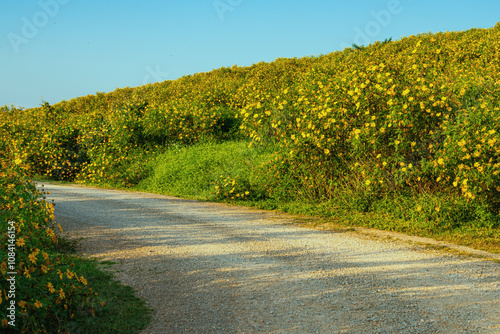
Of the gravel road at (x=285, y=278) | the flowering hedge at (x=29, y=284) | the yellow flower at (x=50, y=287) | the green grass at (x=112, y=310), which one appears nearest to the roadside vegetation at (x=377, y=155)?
the flowering hedge at (x=29, y=284)

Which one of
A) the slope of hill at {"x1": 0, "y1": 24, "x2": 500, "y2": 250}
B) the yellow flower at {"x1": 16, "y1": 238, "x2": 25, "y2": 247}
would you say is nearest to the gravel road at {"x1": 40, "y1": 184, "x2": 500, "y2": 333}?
the yellow flower at {"x1": 16, "y1": 238, "x2": 25, "y2": 247}

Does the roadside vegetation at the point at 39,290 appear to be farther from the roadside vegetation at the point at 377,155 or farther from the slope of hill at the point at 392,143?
the slope of hill at the point at 392,143

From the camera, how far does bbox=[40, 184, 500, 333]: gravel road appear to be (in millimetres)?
4402

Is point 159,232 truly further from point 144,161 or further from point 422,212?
point 144,161

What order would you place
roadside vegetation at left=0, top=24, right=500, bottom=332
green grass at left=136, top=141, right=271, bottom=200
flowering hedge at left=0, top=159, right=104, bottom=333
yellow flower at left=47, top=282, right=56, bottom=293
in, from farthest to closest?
green grass at left=136, top=141, right=271, bottom=200, roadside vegetation at left=0, top=24, right=500, bottom=332, yellow flower at left=47, top=282, right=56, bottom=293, flowering hedge at left=0, top=159, right=104, bottom=333

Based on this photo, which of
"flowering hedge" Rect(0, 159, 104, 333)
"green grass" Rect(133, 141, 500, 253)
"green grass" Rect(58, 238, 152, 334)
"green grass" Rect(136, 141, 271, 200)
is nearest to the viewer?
"flowering hedge" Rect(0, 159, 104, 333)

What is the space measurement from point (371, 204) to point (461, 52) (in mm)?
7559

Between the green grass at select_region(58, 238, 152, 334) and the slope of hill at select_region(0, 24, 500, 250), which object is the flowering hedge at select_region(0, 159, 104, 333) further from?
the slope of hill at select_region(0, 24, 500, 250)

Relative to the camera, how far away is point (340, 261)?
6422mm

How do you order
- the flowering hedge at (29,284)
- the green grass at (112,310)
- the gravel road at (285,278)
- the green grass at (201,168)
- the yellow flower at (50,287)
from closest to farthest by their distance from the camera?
the flowering hedge at (29,284) → the yellow flower at (50,287) → the green grass at (112,310) → the gravel road at (285,278) → the green grass at (201,168)

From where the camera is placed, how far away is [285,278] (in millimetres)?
5660

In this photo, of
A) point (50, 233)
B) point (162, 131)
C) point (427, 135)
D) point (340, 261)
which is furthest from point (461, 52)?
point (50, 233)

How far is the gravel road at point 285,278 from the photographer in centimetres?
440

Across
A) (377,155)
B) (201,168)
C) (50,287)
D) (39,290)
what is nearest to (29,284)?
(39,290)
